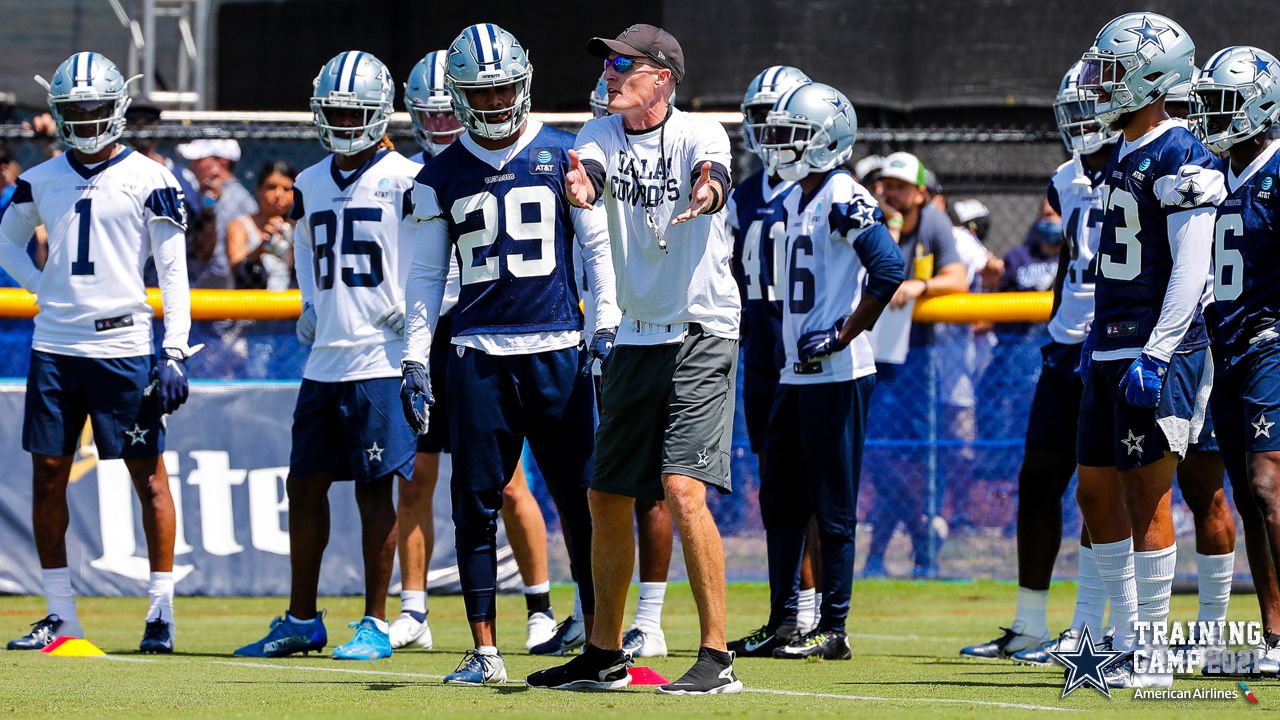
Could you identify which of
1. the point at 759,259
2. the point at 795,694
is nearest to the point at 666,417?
the point at 795,694

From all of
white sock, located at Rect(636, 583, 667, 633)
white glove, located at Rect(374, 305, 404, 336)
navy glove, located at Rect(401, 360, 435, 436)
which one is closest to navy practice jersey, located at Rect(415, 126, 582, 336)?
navy glove, located at Rect(401, 360, 435, 436)

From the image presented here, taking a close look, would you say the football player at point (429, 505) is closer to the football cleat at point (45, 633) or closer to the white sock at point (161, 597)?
the white sock at point (161, 597)

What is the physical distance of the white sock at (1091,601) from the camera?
23.3ft

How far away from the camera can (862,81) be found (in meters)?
13.6

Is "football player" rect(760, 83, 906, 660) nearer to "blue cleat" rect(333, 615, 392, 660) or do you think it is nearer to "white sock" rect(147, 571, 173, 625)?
"blue cleat" rect(333, 615, 392, 660)

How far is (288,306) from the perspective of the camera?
10.8 meters

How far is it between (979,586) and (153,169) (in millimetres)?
5554

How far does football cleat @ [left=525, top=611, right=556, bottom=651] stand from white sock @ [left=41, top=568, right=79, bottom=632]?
6.85 ft

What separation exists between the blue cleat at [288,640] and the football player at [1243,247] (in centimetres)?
394

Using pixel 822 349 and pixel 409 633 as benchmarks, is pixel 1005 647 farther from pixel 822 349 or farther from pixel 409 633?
pixel 409 633

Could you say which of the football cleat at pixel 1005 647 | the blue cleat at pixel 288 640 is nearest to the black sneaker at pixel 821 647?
the football cleat at pixel 1005 647

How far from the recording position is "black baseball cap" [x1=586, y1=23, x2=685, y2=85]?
6188mm

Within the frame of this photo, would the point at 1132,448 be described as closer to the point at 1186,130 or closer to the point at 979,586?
the point at 1186,130

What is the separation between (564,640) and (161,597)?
73.8 inches
